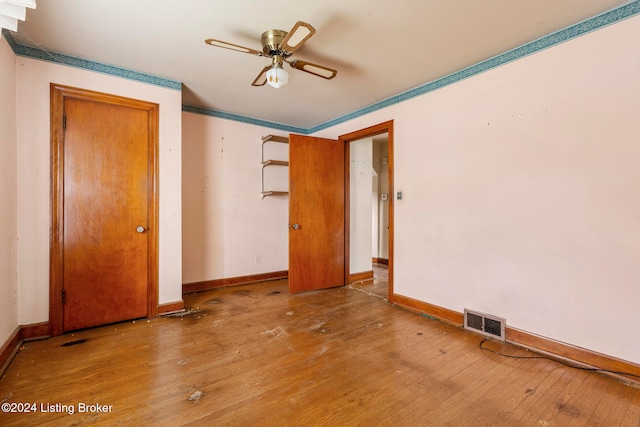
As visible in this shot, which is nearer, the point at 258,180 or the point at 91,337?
the point at 91,337

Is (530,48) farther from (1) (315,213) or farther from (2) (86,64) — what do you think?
(2) (86,64)

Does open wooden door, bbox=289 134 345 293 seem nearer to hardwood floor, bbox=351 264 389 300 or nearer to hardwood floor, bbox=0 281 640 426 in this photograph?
hardwood floor, bbox=351 264 389 300

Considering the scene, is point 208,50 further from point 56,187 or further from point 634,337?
point 634,337

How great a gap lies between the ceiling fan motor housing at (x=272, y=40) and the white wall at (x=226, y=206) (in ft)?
6.92

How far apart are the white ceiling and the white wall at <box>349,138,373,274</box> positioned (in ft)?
4.72

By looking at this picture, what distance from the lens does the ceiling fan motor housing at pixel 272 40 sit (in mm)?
2104

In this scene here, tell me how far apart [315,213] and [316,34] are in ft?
7.36

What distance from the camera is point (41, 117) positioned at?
2408 mm

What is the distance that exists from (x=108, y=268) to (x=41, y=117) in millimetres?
1454

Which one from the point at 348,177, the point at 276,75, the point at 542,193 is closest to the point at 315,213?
the point at 348,177

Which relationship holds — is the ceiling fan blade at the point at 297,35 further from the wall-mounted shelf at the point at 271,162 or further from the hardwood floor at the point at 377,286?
the hardwood floor at the point at 377,286

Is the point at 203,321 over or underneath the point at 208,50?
underneath

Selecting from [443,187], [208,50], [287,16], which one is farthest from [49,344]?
[443,187]

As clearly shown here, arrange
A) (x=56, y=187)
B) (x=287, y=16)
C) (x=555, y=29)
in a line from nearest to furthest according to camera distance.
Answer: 1. (x=287, y=16)
2. (x=555, y=29)
3. (x=56, y=187)
